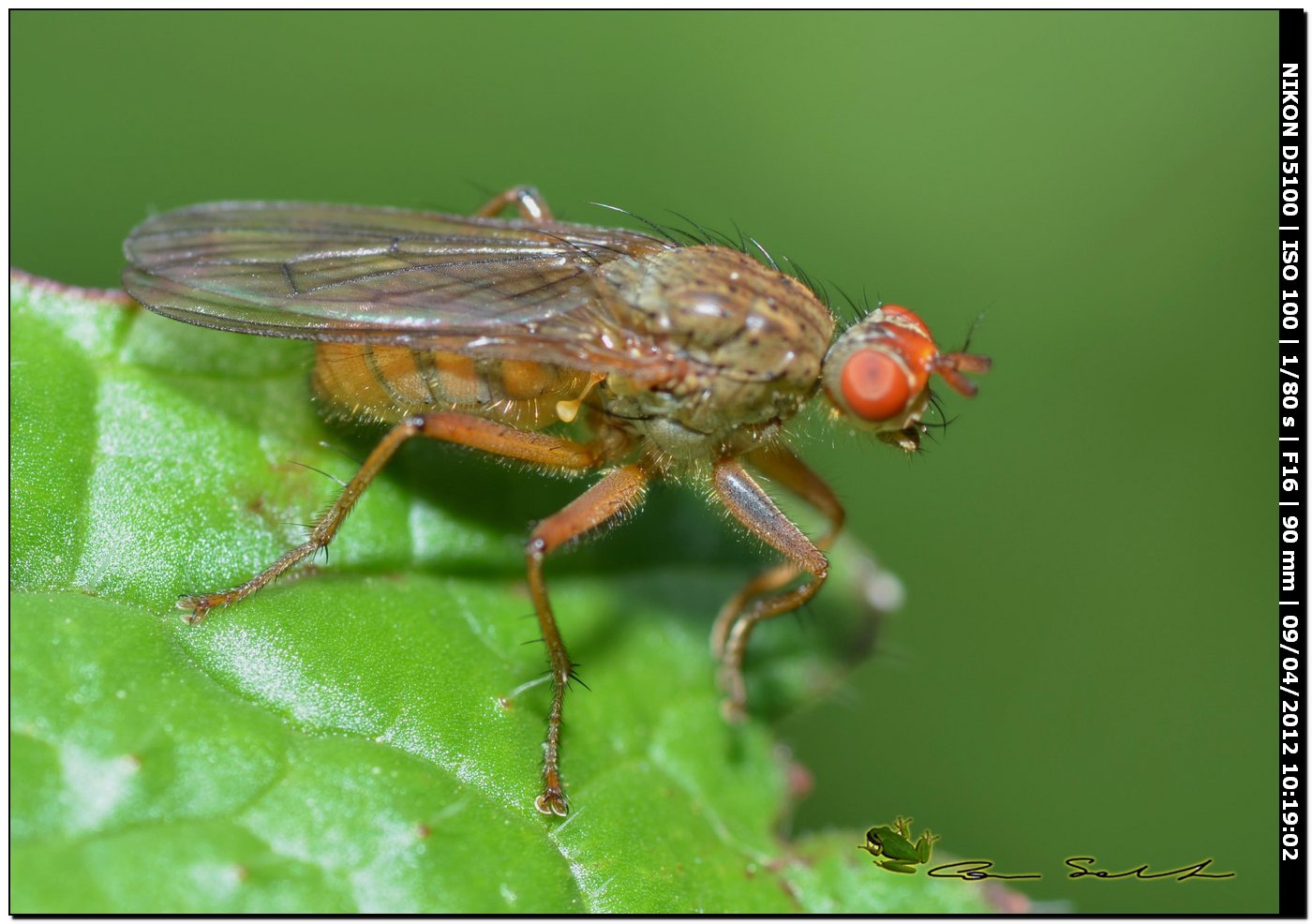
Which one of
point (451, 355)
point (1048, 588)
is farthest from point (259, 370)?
point (1048, 588)

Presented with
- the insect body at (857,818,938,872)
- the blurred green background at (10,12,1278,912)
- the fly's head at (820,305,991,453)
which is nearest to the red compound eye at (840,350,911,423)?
the fly's head at (820,305,991,453)

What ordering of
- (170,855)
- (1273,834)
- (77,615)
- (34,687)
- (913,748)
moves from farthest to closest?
(913,748) → (1273,834) → (77,615) → (34,687) → (170,855)

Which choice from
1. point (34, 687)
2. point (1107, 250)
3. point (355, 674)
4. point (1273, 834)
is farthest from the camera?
point (1107, 250)

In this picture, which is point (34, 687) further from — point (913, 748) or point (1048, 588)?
point (1048, 588)

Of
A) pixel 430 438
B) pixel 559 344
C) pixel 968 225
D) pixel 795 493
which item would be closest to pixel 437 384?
pixel 430 438
